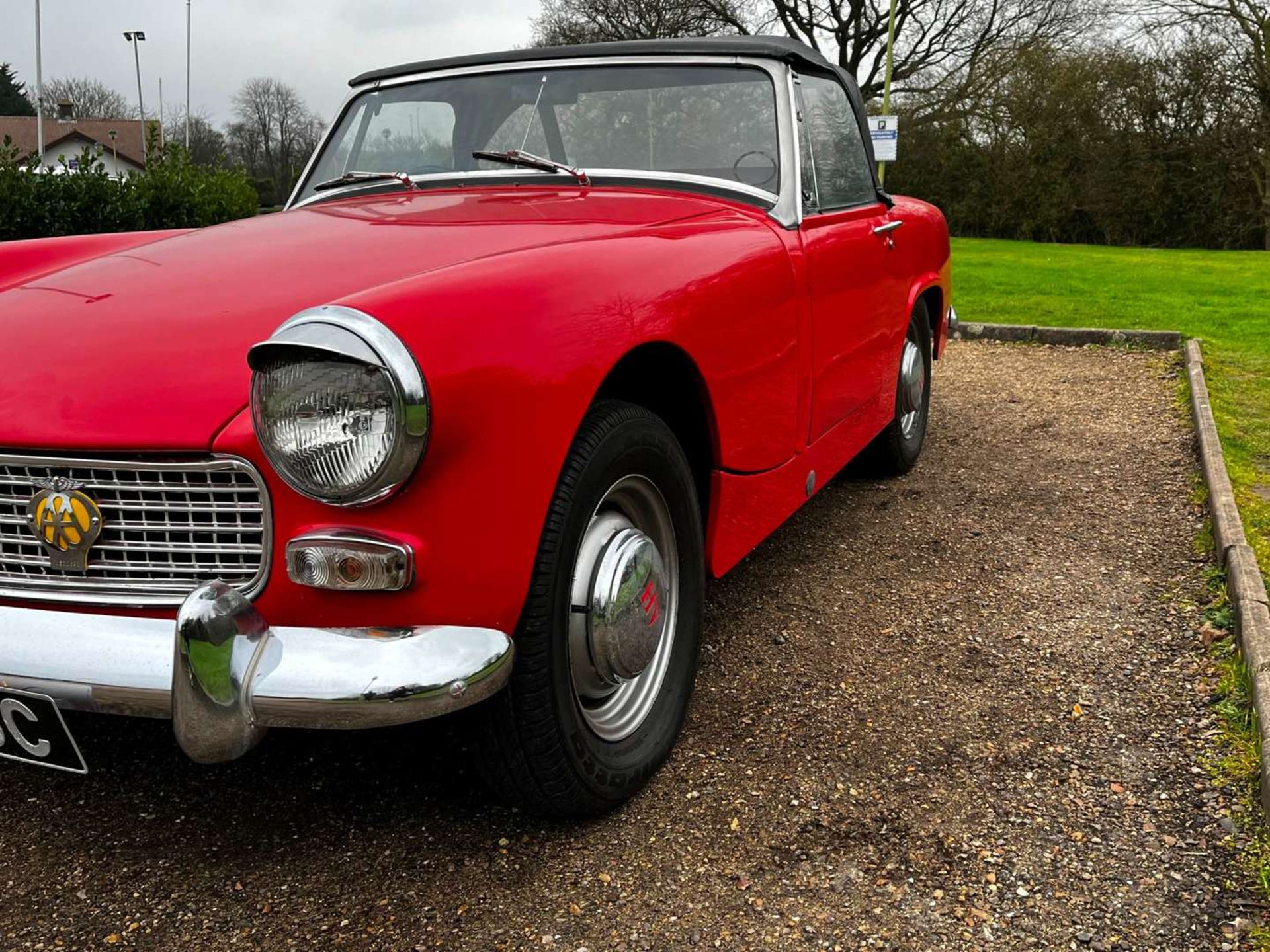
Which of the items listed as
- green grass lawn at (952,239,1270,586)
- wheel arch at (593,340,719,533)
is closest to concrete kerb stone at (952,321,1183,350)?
green grass lawn at (952,239,1270,586)

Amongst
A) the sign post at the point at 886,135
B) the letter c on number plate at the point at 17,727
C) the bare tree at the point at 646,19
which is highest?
the bare tree at the point at 646,19

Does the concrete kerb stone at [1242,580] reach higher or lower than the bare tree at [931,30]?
lower

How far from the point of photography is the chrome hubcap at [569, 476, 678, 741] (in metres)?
2.02

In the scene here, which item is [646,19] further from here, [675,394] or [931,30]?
[675,394]

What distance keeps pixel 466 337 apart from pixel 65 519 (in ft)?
2.36

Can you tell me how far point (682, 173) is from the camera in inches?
121

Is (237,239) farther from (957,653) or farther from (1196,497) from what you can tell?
(1196,497)

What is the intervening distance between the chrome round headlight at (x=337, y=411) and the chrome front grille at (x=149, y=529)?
106 millimetres

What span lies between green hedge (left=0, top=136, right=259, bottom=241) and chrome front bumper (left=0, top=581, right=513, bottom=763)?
240 inches

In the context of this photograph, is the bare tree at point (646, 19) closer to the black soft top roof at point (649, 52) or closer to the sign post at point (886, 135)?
the sign post at point (886, 135)

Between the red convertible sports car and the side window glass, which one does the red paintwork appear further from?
the side window glass

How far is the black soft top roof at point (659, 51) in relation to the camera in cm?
319

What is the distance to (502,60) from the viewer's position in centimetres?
339

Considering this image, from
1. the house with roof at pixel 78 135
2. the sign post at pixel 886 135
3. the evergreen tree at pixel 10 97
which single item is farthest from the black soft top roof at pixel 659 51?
the evergreen tree at pixel 10 97
